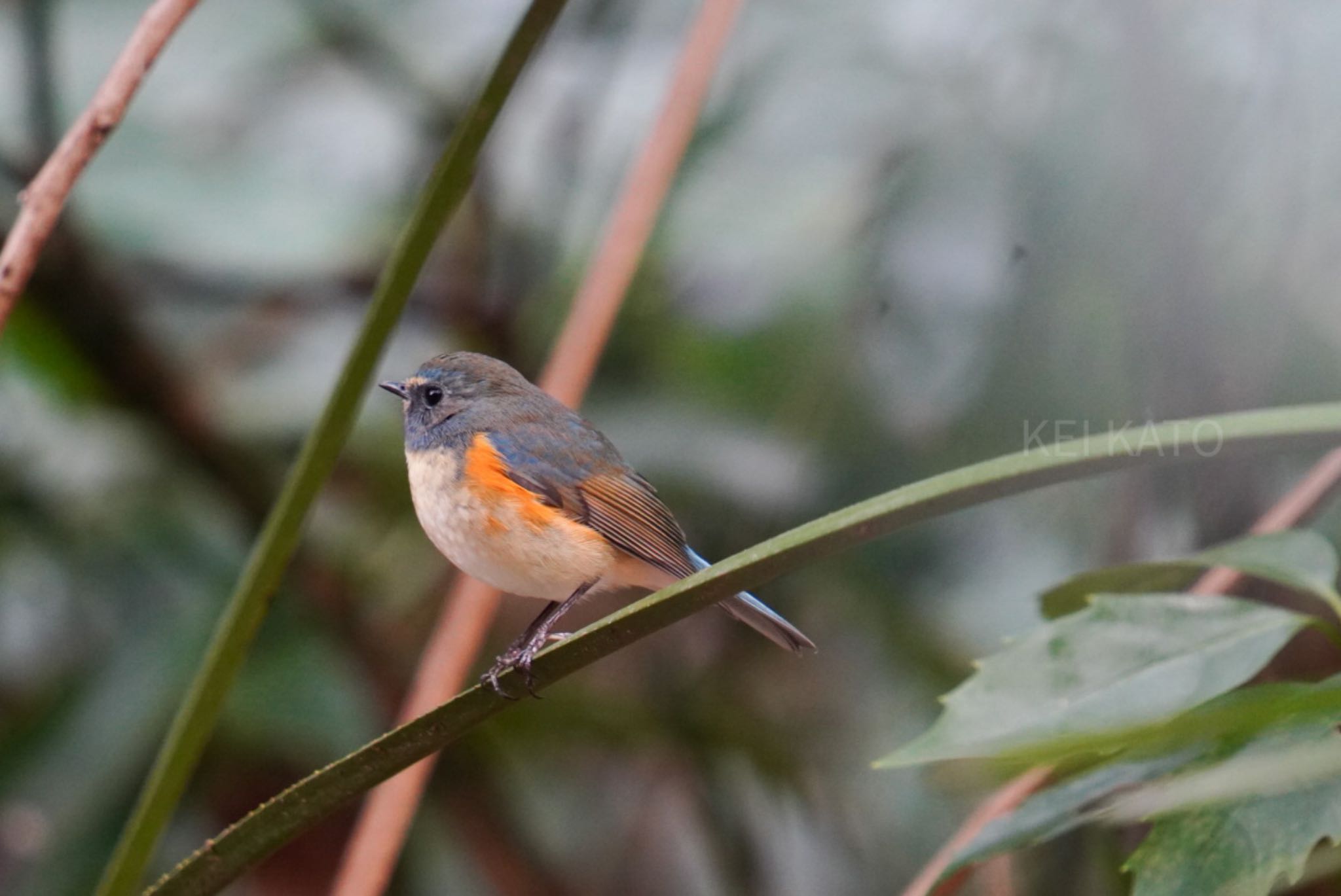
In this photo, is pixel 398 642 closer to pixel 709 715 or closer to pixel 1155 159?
pixel 709 715

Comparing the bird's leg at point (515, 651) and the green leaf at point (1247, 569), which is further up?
the green leaf at point (1247, 569)

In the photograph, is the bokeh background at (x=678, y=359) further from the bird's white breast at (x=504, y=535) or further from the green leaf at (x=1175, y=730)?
the green leaf at (x=1175, y=730)

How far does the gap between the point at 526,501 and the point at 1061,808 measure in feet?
1.59

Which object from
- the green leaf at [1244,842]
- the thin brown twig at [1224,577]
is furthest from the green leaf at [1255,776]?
the thin brown twig at [1224,577]

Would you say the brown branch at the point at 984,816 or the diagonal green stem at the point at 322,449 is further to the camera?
Answer: the brown branch at the point at 984,816

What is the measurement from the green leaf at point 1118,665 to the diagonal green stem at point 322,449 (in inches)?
18.0

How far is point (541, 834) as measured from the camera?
7.82 ft

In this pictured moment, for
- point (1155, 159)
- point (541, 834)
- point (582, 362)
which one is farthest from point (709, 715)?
point (582, 362)

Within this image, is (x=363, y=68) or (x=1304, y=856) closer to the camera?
(x=1304, y=856)


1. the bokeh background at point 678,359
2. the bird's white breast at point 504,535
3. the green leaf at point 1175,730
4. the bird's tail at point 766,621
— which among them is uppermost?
the bokeh background at point 678,359

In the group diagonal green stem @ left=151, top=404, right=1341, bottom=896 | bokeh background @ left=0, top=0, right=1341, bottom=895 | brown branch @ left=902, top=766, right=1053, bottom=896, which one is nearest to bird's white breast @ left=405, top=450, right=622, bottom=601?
diagonal green stem @ left=151, top=404, right=1341, bottom=896

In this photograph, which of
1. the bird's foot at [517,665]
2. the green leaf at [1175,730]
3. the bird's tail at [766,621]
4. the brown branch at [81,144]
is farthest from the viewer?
the brown branch at [81,144]

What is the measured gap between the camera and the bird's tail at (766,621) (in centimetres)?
80

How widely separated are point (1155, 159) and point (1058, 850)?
3.63 ft
